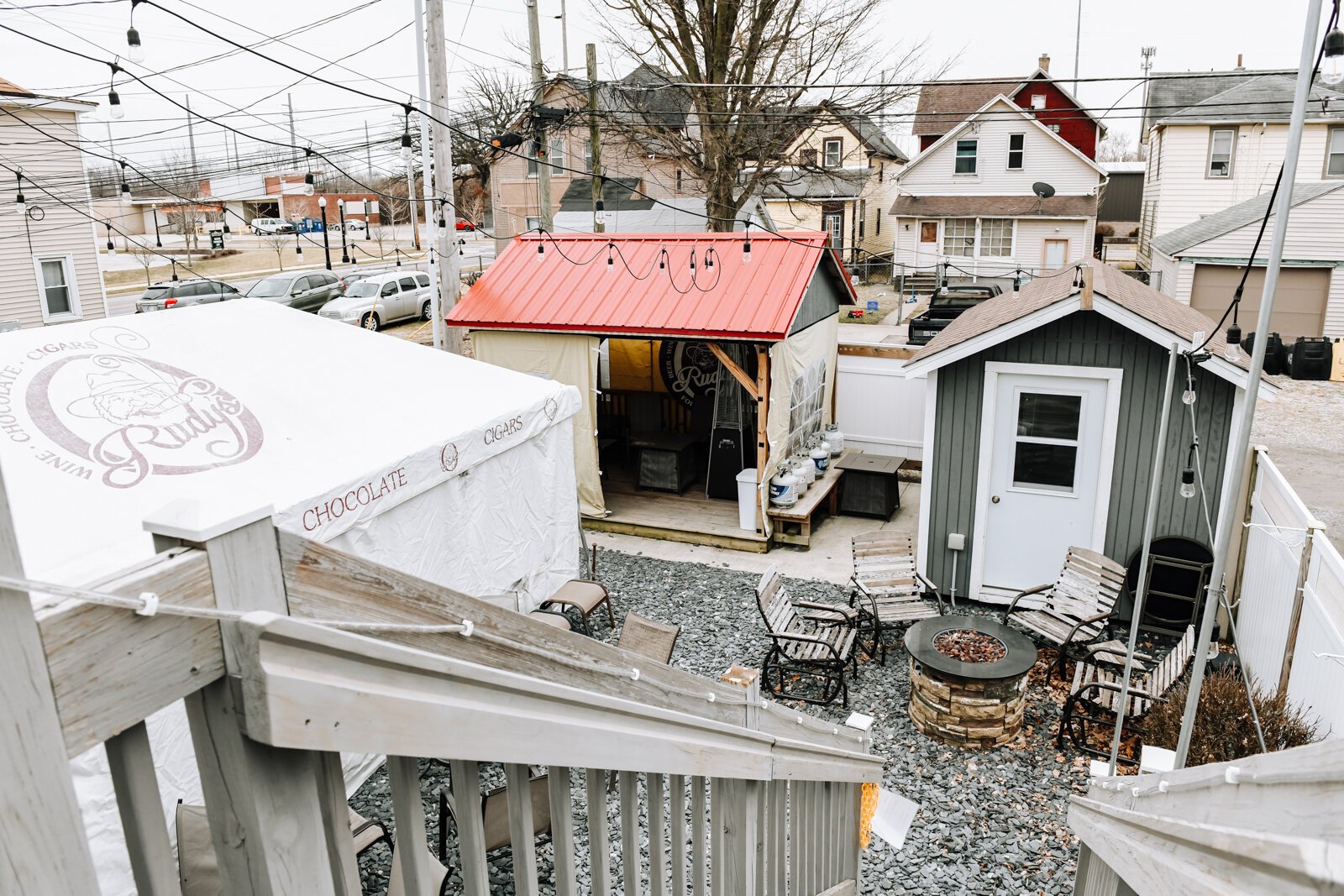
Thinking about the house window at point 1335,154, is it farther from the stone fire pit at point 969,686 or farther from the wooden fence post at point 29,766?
the wooden fence post at point 29,766

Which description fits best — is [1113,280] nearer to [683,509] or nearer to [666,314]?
[666,314]

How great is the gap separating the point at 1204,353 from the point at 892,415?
7.34 m

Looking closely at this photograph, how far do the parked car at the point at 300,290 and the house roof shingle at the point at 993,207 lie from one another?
2003cm

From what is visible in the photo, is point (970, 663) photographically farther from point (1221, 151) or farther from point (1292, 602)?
point (1221, 151)

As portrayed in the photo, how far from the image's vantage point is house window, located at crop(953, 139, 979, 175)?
106 feet

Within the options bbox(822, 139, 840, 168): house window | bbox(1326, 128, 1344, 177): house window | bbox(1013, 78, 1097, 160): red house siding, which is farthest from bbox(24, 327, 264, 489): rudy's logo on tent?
bbox(1013, 78, 1097, 160): red house siding

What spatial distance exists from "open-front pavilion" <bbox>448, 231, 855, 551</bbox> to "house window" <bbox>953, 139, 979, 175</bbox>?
21.8 meters

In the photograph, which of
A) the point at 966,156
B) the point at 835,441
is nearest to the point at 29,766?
the point at 835,441

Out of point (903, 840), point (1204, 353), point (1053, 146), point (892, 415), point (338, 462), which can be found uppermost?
point (1053, 146)

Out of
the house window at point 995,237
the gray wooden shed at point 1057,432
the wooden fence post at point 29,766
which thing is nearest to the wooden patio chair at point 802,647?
the gray wooden shed at point 1057,432

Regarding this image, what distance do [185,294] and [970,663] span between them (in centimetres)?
2337

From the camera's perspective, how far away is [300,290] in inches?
977

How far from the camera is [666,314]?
11.1 metres

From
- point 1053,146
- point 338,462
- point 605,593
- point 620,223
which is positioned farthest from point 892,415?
point 1053,146
